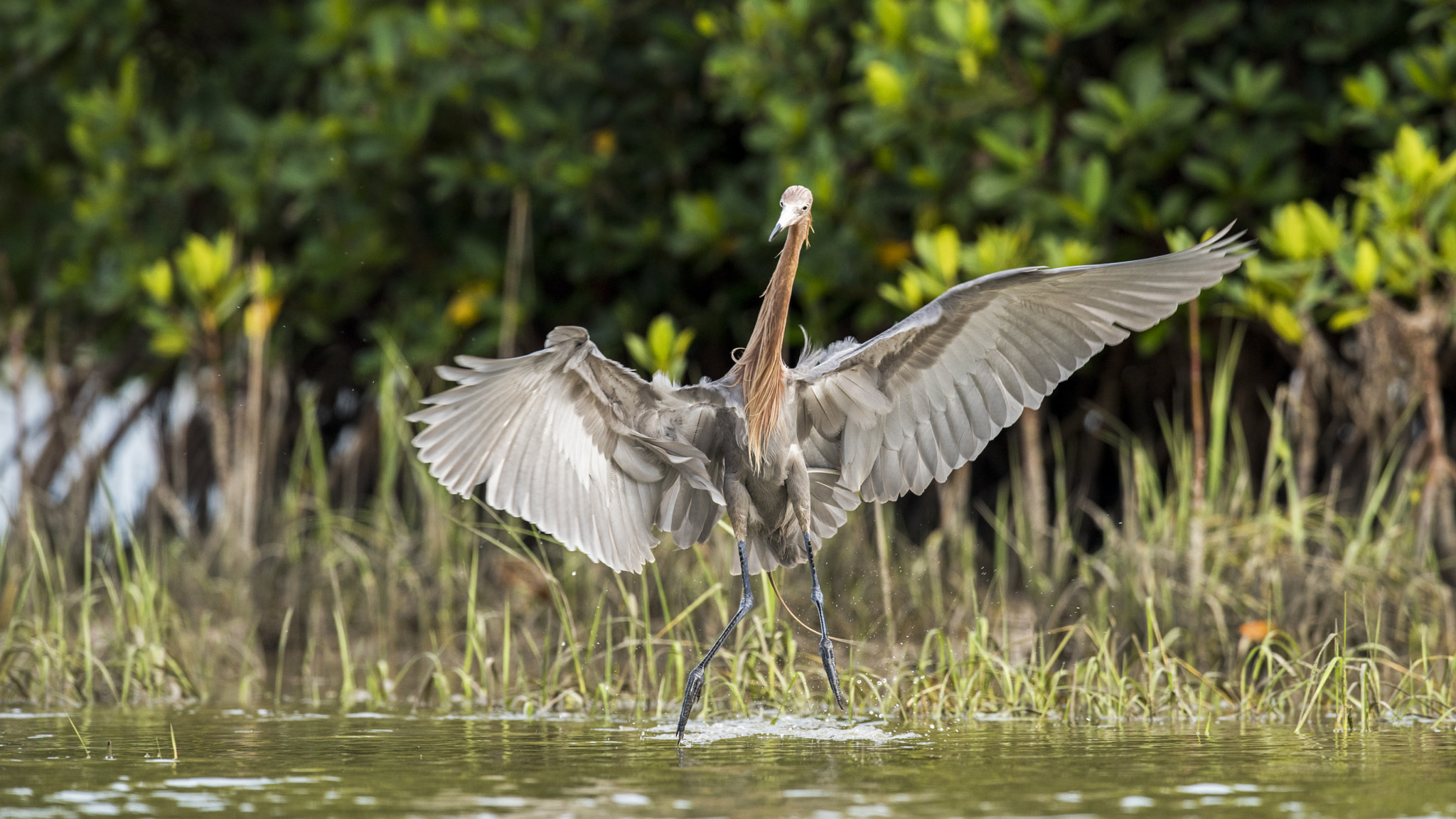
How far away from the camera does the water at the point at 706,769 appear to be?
2.95 m

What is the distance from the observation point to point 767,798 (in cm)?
310

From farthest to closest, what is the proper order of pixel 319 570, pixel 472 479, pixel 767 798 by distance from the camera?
1. pixel 319 570
2. pixel 472 479
3. pixel 767 798

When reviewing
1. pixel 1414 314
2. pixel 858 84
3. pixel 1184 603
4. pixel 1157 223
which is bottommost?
pixel 1184 603

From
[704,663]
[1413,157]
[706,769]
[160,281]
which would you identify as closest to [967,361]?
[704,663]

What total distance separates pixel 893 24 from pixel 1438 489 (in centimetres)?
258

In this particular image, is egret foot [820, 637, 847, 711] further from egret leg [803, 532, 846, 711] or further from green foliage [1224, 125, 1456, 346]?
green foliage [1224, 125, 1456, 346]

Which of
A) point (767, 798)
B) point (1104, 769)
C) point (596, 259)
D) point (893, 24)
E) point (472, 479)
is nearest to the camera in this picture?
point (767, 798)

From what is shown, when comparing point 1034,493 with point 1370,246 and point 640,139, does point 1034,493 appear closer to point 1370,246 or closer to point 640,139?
point 1370,246

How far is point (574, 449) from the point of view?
4.41 metres

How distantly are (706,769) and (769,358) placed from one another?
1233mm

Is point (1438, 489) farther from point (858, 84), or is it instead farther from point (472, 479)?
point (472, 479)

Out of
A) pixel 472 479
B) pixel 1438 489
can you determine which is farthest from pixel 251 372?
pixel 1438 489

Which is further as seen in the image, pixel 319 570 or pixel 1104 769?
pixel 319 570

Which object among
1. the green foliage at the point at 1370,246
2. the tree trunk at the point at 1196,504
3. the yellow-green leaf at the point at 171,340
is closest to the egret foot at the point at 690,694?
the tree trunk at the point at 1196,504
